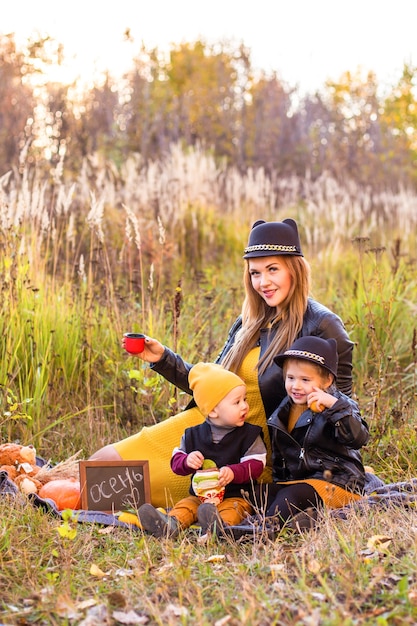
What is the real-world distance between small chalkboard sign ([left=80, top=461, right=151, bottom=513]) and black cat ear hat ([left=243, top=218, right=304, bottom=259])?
131 centimetres

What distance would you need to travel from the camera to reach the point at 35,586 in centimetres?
327

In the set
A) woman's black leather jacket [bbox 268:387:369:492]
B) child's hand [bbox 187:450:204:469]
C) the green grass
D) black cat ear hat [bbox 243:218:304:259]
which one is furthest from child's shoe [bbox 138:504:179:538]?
black cat ear hat [bbox 243:218:304:259]

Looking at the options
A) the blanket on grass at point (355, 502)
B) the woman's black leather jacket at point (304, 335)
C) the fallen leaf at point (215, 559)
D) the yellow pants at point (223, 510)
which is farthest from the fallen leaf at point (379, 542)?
the woman's black leather jacket at point (304, 335)

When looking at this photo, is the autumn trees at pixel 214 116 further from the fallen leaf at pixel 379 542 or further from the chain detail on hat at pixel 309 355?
the fallen leaf at pixel 379 542

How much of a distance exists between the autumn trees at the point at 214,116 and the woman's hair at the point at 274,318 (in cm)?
677

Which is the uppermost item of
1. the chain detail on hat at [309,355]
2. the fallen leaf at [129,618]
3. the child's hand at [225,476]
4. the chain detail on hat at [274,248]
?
the chain detail on hat at [274,248]

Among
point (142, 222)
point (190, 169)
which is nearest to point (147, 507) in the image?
point (142, 222)

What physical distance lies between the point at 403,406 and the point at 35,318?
8.37 ft

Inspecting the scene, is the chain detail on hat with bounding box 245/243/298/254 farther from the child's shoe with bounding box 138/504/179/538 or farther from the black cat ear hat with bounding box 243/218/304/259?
the child's shoe with bounding box 138/504/179/538

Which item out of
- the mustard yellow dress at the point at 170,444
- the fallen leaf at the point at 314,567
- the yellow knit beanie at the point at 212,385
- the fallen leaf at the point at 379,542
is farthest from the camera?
the mustard yellow dress at the point at 170,444

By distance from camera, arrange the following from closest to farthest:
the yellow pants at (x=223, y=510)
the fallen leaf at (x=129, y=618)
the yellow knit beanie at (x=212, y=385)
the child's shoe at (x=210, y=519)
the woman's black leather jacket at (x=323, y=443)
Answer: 1. the fallen leaf at (x=129, y=618)
2. the child's shoe at (x=210, y=519)
3. the woman's black leather jacket at (x=323, y=443)
4. the yellow pants at (x=223, y=510)
5. the yellow knit beanie at (x=212, y=385)

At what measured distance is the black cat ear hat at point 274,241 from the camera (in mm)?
4477

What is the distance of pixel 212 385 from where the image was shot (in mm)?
4273

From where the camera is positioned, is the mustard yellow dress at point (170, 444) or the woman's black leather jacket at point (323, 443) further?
the mustard yellow dress at point (170, 444)
